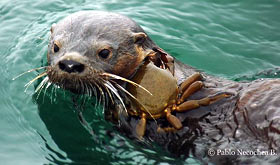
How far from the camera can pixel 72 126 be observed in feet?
17.9

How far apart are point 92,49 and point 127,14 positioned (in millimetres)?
4005

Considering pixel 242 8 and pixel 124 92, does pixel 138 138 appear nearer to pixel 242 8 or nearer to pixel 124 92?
pixel 124 92

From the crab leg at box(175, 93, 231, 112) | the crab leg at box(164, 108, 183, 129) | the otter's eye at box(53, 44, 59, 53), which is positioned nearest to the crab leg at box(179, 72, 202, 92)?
the crab leg at box(175, 93, 231, 112)

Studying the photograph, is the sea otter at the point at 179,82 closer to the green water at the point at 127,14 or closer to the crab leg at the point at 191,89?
the crab leg at the point at 191,89

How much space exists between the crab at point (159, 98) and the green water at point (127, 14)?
1.32ft

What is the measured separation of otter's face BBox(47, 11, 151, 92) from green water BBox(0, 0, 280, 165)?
2.76 feet

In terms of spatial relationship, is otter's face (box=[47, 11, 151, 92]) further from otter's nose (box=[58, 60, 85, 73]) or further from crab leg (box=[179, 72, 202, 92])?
crab leg (box=[179, 72, 202, 92])

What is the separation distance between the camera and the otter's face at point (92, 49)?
438 centimetres

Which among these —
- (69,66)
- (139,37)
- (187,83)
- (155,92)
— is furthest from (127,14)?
(69,66)

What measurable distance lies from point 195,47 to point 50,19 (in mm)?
2932

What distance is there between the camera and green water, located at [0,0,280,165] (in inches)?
197

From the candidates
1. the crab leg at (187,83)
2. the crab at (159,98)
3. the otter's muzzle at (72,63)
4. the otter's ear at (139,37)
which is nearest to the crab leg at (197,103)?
the crab at (159,98)

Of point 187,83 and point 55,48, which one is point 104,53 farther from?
point 187,83

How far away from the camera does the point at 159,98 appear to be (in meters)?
4.57
